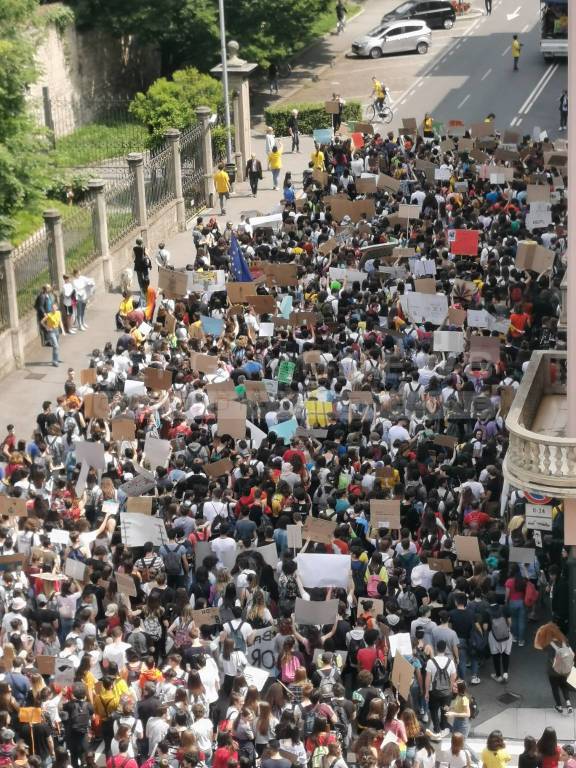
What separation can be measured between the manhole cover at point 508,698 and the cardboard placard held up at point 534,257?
35.1 feet

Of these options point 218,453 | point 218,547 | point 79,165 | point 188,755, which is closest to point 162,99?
point 79,165

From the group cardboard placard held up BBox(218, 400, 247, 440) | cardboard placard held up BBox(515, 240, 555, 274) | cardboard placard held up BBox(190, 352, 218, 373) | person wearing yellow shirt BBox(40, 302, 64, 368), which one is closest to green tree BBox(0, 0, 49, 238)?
person wearing yellow shirt BBox(40, 302, 64, 368)

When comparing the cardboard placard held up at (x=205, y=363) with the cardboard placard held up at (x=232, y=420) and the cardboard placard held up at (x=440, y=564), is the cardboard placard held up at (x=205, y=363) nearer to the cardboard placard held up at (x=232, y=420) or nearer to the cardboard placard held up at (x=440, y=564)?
the cardboard placard held up at (x=232, y=420)

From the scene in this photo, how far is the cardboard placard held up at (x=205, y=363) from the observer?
26.4 meters

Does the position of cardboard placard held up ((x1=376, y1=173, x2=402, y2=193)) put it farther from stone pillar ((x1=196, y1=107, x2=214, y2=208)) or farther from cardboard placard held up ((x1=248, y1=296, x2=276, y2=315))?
stone pillar ((x1=196, y1=107, x2=214, y2=208))

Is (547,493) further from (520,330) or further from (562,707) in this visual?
(520,330)

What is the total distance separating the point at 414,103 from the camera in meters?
51.7

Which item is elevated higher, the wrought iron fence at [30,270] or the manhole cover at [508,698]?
the wrought iron fence at [30,270]

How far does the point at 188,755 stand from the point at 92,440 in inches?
339

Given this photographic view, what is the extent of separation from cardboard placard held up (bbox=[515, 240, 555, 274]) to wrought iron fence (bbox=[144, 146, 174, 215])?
479 inches

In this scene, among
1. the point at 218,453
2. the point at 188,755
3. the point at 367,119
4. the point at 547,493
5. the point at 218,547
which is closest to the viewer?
the point at 188,755

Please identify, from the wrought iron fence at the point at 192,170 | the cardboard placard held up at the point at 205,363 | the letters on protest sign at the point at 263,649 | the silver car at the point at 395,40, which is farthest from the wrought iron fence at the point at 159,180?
the letters on protest sign at the point at 263,649

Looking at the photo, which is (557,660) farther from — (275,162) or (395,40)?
(395,40)

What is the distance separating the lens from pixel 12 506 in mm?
22000
